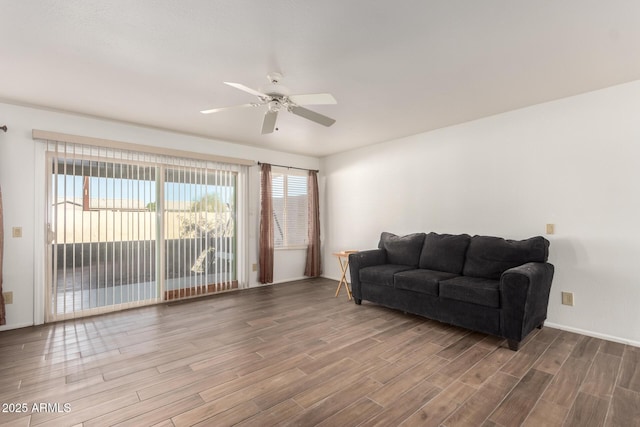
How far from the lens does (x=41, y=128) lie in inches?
135

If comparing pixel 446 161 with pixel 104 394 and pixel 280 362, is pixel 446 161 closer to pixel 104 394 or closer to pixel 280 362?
pixel 280 362

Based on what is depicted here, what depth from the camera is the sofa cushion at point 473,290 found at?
2.82 meters

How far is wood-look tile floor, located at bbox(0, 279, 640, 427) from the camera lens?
1810mm

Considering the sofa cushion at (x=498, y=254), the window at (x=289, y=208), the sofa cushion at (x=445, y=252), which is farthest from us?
the window at (x=289, y=208)

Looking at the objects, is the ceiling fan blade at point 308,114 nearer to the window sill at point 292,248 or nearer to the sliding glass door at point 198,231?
the sliding glass door at point 198,231

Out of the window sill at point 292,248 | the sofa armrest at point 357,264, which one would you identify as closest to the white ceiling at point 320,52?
the sofa armrest at point 357,264

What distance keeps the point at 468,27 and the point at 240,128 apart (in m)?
3.03

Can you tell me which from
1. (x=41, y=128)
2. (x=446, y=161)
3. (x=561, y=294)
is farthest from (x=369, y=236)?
(x=41, y=128)

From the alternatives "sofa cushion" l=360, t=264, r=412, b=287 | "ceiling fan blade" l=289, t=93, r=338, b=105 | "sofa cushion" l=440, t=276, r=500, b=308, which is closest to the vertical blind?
"sofa cushion" l=360, t=264, r=412, b=287

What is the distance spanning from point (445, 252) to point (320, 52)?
108 inches

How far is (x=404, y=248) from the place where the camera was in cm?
422

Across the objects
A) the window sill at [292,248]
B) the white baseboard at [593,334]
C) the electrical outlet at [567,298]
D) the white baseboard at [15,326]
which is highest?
the window sill at [292,248]

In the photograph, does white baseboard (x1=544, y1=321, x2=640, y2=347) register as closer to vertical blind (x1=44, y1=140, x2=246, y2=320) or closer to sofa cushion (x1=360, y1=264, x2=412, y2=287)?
sofa cushion (x1=360, y1=264, x2=412, y2=287)

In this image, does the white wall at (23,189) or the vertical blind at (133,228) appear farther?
the vertical blind at (133,228)
